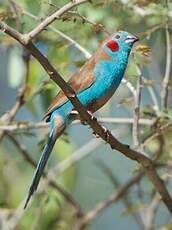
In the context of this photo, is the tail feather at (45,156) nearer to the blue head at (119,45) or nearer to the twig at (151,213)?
the blue head at (119,45)

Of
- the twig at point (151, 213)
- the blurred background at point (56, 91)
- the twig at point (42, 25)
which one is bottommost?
the twig at point (151, 213)

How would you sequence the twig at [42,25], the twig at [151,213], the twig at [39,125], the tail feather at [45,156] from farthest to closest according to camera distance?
the twig at [151,213], the twig at [39,125], the tail feather at [45,156], the twig at [42,25]

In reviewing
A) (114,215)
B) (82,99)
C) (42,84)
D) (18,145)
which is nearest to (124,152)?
(82,99)

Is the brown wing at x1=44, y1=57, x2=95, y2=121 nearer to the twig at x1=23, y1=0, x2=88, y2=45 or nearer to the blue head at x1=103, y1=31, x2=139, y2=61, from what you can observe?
the blue head at x1=103, y1=31, x2=139, y2=61

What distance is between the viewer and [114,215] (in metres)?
7.44

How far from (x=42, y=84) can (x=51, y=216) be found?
3.09ft

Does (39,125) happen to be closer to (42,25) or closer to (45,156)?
(45,156)

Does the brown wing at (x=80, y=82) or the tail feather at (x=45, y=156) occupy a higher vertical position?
the brown wing at (x=80, y=82)

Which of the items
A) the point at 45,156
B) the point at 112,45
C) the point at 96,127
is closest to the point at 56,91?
the point at 112,45

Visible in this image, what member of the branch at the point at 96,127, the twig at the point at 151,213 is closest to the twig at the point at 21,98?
the twig at the point at 151,213

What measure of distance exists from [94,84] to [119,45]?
0.23m

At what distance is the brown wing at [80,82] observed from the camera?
3.42m

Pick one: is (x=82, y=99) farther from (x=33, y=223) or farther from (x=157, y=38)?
(x=157, y=38)

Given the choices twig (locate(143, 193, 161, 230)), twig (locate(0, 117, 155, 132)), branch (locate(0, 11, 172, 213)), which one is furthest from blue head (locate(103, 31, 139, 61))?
twig (locate(143, 193, 161, 230))
